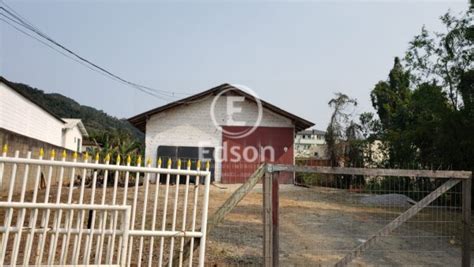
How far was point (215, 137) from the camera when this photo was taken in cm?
1883

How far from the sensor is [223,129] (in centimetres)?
1892

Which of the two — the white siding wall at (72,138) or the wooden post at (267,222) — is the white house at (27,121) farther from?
the wooden post at (267,222)

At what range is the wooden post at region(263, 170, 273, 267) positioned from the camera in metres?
4.22

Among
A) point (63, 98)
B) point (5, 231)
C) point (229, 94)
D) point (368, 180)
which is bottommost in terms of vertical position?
point (5, 231)

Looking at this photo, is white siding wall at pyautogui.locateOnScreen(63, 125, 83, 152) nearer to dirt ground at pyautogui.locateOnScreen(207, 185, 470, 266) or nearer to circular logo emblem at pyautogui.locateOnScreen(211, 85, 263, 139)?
circular logo emblem at pyautogui.locateOnScreen(211, 85, 263, 139)

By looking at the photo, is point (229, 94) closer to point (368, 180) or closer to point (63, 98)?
point (368, 180)

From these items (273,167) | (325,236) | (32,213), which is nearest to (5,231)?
(32,213)

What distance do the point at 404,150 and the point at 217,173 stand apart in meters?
8.81

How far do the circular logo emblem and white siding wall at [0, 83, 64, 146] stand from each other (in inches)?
392

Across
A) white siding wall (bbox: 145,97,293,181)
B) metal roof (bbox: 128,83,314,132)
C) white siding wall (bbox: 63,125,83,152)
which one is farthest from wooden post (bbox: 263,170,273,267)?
white siding wall (bbox: 63,125,83,152)

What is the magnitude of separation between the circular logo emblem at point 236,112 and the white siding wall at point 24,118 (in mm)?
9950

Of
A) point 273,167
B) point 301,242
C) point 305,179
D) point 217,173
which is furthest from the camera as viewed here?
point 217,173

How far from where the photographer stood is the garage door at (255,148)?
18.7 meters

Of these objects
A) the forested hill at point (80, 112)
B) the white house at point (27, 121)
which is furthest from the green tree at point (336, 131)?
the forested hill at point (80, 112)
